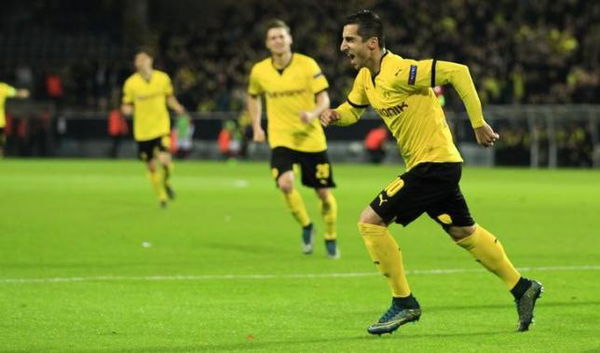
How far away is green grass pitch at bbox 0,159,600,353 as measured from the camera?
9078mm

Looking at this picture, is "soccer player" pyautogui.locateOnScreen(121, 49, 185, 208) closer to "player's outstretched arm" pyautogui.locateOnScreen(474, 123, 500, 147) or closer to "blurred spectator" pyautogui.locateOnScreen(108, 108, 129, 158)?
"player's outstretched arm" pyautogui.locateOnScreen(474, 123, 500, 147)

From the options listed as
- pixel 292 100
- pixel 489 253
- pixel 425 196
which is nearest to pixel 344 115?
pixel 425 196

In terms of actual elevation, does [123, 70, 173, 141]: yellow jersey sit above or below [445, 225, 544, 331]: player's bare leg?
below

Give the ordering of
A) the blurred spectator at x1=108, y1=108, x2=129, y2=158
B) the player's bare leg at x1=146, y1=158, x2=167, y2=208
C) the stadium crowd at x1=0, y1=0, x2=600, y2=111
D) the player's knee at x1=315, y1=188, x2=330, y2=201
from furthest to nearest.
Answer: the blurred spectator at x1=108, y1=108, x2=129, y2=158 < the stadium crowd at x1=0, y1=0, x2=600, y2=111 < the player's bare leg at x1=146, y1=158, x2=167, y2=208 < the player's knee at x1=315, y1=188, x2=330, y2=201

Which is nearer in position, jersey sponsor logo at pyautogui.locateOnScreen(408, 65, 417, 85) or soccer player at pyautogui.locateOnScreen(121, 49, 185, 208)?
jersey sponsor logo at pyautogui.locateOnScreen(408, 65, 417, 85)

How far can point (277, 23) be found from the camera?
1512 cm

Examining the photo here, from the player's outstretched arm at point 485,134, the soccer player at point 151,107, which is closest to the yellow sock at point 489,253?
the player's outstretched arm at point 485,134

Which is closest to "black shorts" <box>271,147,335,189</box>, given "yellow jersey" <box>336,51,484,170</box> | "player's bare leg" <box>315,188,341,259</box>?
"player's bare leg" <box>315,188,341,259</box>

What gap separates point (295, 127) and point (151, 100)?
28.3ft

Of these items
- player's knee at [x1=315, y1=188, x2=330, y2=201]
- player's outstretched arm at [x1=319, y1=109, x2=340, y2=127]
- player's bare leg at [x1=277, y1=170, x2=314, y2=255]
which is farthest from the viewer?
player's bare leg at [x1=277, y1=170, x2=314, y2=255]

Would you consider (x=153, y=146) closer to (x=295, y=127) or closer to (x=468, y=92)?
(x=295, y=127)

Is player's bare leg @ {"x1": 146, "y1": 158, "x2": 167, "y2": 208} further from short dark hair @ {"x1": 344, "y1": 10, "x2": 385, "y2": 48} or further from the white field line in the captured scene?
short dark hair @ {"x1": 344, "y1": 10, "x2": 385, "y2": 48}

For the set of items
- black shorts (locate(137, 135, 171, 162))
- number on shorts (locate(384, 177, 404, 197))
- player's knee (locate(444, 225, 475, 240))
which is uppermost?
number on shorts (locate(384, 177, 404, 197))

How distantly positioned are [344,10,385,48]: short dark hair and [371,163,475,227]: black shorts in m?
0.88
